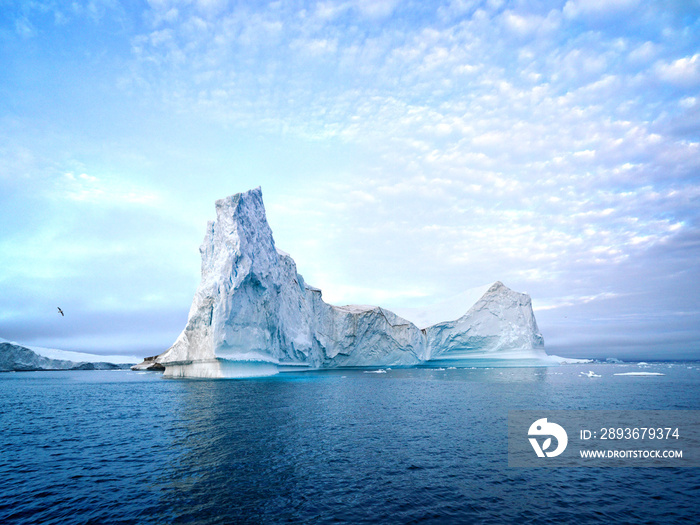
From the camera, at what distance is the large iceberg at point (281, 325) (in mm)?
34125

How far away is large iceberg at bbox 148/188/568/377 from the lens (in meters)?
34.1

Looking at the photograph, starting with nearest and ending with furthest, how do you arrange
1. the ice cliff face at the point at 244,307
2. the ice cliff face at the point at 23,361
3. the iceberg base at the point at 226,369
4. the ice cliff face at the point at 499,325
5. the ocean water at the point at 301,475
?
the ocean water at the point at 301,475 < the ice cliff face at the point at 244,307 < the iceberg base at the point at 226,369 < the ice cliff face at the point at 499,325 < the ice cliff face at the point at 23,361

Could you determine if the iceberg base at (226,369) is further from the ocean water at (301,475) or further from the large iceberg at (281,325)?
the ocean water at (301,475)

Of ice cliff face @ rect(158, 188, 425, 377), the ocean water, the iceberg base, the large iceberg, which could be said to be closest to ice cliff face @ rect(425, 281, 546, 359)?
the large iceberg

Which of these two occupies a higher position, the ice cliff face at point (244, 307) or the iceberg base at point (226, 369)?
the ice cliff face at point (244, 307)

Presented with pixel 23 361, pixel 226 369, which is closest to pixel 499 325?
pixel 226 369

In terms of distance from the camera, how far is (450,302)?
63188 mm

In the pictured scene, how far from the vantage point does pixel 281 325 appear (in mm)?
40188

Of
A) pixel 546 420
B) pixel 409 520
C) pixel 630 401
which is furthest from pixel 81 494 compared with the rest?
pixel 630 401

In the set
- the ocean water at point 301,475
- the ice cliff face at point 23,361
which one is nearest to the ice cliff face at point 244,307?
the ocean water at point 301,475

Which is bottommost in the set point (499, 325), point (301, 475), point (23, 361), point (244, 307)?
point (23, 361)

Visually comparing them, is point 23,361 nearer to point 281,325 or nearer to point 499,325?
point 281,325

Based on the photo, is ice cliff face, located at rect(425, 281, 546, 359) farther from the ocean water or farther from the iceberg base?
the ocean water

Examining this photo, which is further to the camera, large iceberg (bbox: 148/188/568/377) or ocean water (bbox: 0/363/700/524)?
large iceberg (bbox: 148/188/568/377)
